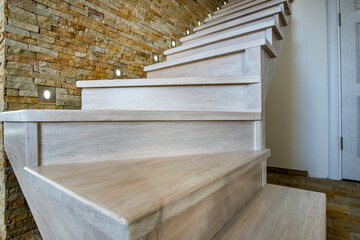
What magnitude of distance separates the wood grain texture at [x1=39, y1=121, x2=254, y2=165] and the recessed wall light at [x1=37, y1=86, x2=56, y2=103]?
2.76ft

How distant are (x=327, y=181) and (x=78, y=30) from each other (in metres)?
2.59

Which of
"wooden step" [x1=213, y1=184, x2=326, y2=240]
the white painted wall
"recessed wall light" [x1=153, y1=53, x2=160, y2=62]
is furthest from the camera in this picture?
the white painted wall

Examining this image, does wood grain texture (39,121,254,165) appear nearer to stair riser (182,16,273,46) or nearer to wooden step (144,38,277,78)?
wooden step (144,38,277,78)

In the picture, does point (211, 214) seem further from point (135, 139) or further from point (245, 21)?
point (245, 21)

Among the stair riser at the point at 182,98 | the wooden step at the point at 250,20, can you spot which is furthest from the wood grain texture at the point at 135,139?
the wooden step at the point at 250,20

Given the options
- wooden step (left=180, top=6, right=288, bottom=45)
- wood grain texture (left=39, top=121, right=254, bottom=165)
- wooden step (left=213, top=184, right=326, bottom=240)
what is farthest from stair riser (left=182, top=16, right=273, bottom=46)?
wooden step (left=213, top=184, right=326, bottom=240)

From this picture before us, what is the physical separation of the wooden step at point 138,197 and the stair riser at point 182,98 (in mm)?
281

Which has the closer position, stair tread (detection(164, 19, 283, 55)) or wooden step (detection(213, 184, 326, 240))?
wooden step (detection(213, 184, 326, 240))

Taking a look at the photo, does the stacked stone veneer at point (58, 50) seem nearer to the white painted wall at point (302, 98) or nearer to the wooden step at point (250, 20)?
the wooden step at point (250, 20)

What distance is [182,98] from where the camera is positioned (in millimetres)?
970

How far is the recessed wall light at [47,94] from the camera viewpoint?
1219mm

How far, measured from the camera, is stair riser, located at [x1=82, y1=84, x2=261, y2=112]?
93cm

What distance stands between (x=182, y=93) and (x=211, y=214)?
550 millimetres

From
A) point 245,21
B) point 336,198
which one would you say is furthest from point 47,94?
point 336,198
